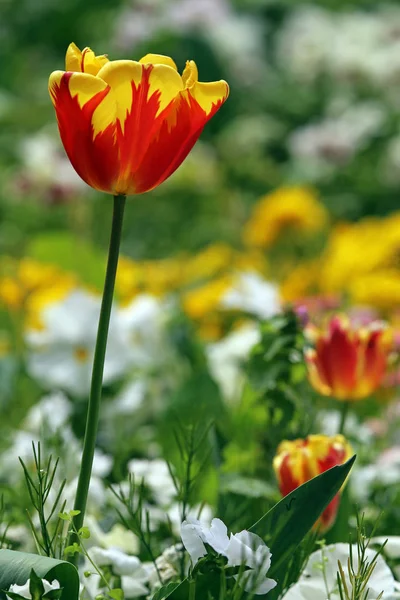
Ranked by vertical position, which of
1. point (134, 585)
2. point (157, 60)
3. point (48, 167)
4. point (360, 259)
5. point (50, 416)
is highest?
point (48, 167)

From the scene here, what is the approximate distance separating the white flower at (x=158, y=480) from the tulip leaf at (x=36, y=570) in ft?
1.20

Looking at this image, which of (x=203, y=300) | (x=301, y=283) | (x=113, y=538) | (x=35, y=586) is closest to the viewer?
(x=35, y=586)

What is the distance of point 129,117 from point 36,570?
0.26 metres

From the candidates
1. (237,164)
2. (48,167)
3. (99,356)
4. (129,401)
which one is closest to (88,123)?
(99,356)

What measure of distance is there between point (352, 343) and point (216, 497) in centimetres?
20

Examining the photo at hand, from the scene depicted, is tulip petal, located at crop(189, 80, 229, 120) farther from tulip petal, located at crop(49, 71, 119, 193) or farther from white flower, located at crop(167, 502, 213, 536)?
white flower, located at crop(167, 502, 213, 536)

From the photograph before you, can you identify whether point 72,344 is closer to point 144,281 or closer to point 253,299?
point 253,299

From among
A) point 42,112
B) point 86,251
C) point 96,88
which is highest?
point 42,112

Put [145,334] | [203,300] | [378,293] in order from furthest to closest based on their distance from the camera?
1. [203,300]
2. [378,293]
3. [145,334]

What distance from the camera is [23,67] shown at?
160 inches

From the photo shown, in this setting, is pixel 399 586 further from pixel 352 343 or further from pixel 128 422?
pixel 128 422


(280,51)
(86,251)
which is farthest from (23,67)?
(86,251)

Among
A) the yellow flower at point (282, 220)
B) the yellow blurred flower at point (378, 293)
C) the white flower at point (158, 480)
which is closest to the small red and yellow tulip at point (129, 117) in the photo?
the white flower at point (158, 480)

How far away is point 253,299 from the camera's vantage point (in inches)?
57.2
